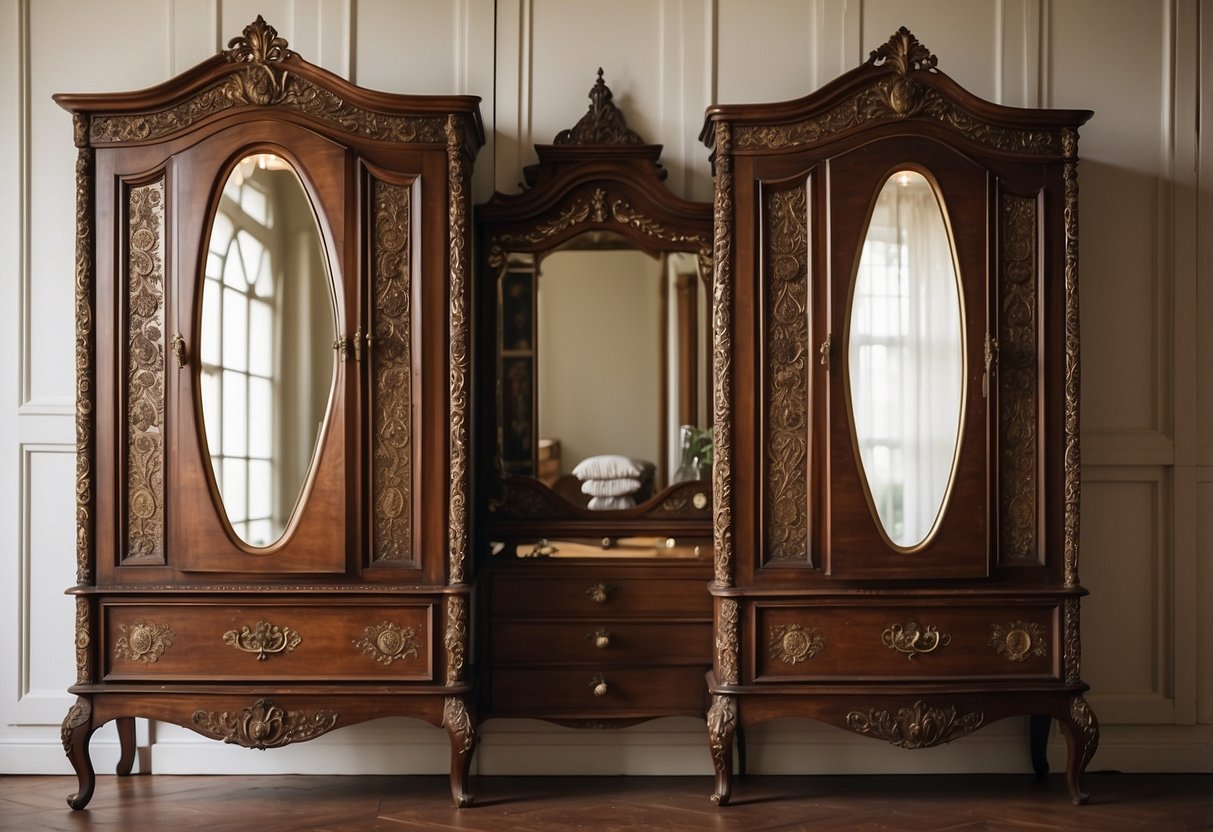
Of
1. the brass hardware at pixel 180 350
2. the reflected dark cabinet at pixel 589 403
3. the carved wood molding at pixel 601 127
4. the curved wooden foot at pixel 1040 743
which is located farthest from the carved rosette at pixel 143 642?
the curved wooden foot at pixel 1040 743

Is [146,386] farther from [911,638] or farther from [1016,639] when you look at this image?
[1016,639]

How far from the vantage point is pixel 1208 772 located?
3572mm

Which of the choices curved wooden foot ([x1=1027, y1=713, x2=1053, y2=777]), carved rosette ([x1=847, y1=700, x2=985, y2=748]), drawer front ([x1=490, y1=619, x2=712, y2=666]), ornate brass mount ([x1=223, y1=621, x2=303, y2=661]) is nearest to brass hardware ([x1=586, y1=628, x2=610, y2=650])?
drawer front ([x1=490, y1=619, x2=712, y2=666])

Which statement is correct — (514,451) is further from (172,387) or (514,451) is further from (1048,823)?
(1048,823)

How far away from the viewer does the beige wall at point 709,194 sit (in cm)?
354

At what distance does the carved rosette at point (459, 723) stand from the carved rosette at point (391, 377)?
451 mm

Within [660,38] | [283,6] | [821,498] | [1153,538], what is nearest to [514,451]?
[821,498]

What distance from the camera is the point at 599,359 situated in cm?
341

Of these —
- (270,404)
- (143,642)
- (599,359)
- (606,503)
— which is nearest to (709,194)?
(599,359)

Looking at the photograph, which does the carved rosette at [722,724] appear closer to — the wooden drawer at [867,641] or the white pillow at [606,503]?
the wooden drawer at [867,641]

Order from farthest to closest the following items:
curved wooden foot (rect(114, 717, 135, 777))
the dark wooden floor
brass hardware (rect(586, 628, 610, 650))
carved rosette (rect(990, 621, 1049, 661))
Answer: curved wooden foot (rect(114, 717, 135, 777)) < brass hardware (rect(586, 628, 610, 650)) < carved rosette (rect(990, 621, 1049, 661)) < the dark wooden floor

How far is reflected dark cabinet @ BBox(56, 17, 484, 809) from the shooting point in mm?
3037

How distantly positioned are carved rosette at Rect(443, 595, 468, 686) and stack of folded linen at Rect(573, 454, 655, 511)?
0.60 meters

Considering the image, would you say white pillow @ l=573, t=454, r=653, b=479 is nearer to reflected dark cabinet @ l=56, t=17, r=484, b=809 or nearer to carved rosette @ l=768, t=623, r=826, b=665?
reflected dark cabinet @ l=56, t=17, r=484, b=809
